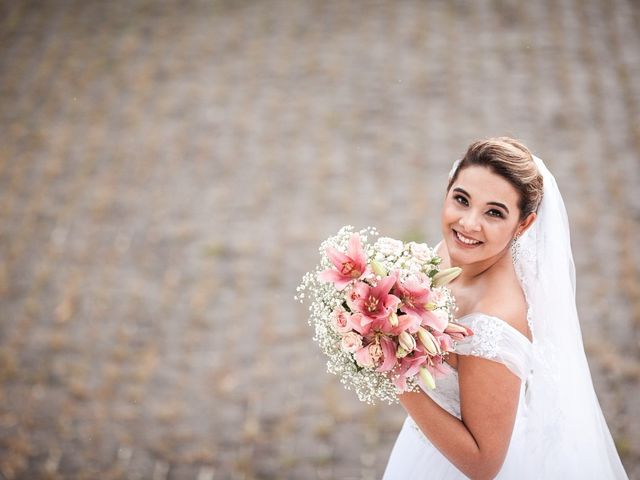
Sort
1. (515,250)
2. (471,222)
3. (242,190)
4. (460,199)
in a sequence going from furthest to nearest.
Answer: (242,190) → (515,250) → (460,199) → (471,222)

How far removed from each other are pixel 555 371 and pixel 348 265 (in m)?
0.91

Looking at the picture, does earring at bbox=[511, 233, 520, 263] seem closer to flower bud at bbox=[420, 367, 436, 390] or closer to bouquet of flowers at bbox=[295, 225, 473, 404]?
bouquet of flowers at bbox=[295, 225, 473, 404]

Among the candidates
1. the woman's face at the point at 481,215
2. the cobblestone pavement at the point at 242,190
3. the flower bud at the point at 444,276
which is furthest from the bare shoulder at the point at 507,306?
the cobblestone pavement at the point at 242,190

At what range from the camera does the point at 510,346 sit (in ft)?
7.06

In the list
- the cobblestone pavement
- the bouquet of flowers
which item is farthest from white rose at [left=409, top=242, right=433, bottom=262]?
the cobblestone pavement

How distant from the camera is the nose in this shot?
2.21 meters

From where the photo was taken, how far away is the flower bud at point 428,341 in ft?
6.40

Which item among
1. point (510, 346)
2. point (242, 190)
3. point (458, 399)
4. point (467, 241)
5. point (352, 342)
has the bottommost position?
point (242, 190)

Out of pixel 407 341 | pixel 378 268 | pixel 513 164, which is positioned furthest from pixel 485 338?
pixel 513 164

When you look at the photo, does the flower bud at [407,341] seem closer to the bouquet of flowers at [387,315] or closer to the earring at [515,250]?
the bouquet of flowers at [387,315]

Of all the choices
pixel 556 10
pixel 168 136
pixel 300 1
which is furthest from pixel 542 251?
pixel 300 1

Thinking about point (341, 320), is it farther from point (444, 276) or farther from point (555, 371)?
point (555, 371)

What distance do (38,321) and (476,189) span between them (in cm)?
369

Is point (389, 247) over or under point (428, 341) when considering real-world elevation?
over
